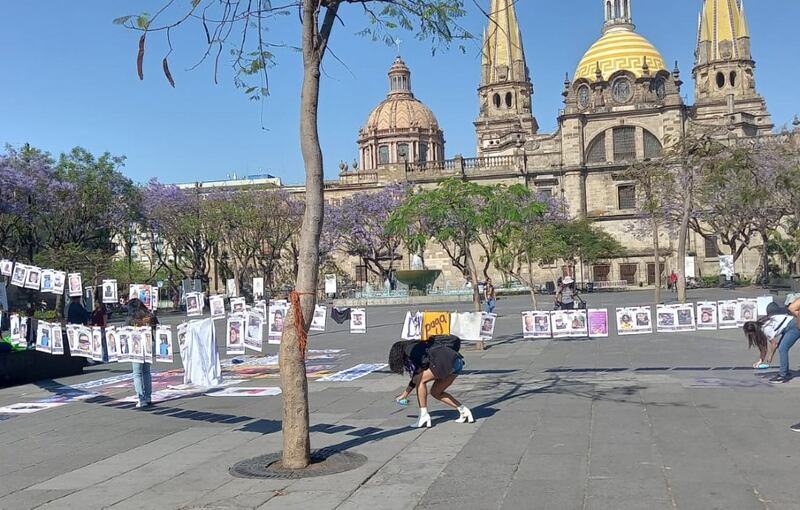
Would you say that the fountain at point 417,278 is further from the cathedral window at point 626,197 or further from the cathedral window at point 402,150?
the cathedral window at point 402,150

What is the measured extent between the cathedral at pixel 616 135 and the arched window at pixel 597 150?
0.08 metres

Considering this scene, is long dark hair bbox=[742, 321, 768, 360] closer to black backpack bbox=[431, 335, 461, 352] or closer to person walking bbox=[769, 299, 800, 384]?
person walking bbox=[769, 299, 800, 384]

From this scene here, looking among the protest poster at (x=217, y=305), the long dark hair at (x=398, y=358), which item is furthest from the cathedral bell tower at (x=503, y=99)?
the long dark hair at (x=398, y=358)

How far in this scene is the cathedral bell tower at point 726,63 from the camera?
6825 centimetres

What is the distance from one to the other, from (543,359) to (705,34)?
62.1 meters

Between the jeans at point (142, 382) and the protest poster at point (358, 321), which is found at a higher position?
the protest poster at point (358, 321)

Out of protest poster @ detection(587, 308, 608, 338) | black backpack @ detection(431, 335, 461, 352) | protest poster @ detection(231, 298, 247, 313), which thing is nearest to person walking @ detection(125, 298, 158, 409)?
black backpack @ detection(431, 335, 461, 352)

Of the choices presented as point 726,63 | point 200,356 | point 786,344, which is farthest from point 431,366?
point 726,63

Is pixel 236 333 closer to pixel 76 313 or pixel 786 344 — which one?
pixel 76 313

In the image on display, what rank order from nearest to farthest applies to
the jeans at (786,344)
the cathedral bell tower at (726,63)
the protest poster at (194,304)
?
the jeans at (786,344)
the protest poster at (194,304)
the cathedral bell tower at (726,63)

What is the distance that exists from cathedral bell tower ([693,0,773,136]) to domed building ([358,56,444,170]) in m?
26.8

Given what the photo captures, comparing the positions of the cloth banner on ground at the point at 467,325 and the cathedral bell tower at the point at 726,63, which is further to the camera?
the cathedral bell tower at the point at 726,63

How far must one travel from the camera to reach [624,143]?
64.3m

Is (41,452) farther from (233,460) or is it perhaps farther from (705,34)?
(705,34)
